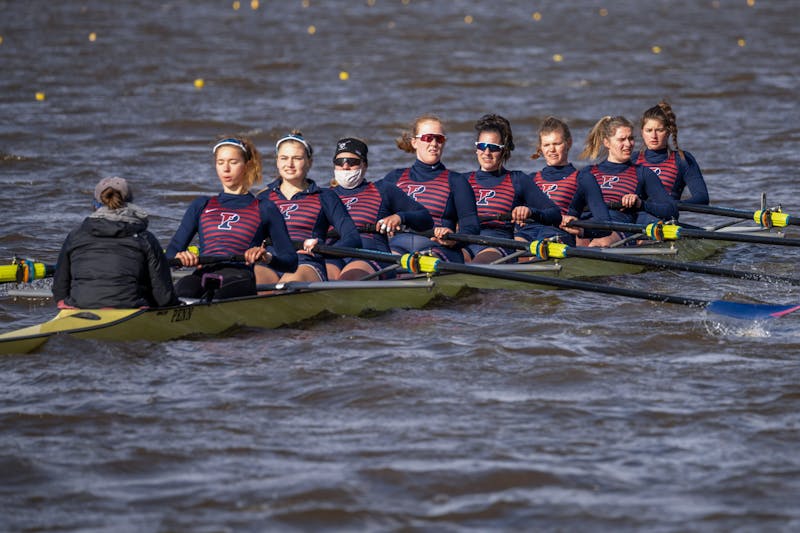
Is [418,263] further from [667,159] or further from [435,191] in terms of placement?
[667,159]

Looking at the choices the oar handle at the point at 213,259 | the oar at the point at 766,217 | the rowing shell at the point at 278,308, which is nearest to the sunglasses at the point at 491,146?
the rowing shell at the point at 278,308

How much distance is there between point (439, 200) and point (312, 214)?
4.24ft

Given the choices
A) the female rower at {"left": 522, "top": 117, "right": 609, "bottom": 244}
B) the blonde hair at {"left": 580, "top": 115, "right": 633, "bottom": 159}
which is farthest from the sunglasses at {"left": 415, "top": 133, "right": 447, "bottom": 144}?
the blonde hair at {"left": 580, "top": 115, "right": 633, "bottom": 159}

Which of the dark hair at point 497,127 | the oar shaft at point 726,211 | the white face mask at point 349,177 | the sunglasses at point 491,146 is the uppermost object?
the dark hair at point 497,127

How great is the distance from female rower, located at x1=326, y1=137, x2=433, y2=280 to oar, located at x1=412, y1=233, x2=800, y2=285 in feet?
1.23

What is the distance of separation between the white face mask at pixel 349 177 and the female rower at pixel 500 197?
1.15 meters

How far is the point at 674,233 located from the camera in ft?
34.8

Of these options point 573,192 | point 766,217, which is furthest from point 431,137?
point 766,217

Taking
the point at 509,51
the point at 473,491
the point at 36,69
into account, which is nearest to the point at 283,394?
the point at 473,491

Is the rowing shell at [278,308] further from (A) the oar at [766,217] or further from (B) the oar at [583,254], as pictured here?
(A) the oar at [766,217]

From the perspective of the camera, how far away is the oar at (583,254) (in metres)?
9.49

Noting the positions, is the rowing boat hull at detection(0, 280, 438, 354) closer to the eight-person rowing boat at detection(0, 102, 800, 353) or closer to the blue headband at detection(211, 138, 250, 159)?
the eight-person rowing boat at detection(0, 102, 800, 353)

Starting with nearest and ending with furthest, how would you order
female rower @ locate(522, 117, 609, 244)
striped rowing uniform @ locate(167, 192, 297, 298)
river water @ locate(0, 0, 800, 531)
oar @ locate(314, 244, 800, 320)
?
river water @ locate(0, 0, 800, 531)
striped rowing uniform @ locate(167, 192, 297, 298)
oar @ locate(314, 244, 800, 320)
female rower @ locate(522, 117, 609, 244)

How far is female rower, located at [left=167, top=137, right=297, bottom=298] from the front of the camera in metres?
8.39
